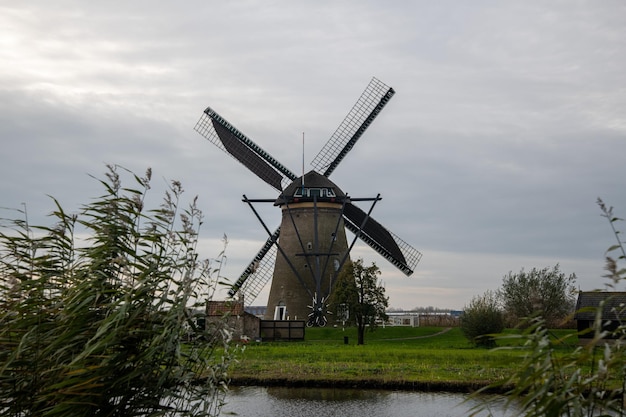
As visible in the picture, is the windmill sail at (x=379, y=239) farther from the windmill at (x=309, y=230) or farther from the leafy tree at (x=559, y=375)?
the leafy tree at (x=559, y=375)

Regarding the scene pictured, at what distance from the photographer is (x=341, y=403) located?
17.1 meters

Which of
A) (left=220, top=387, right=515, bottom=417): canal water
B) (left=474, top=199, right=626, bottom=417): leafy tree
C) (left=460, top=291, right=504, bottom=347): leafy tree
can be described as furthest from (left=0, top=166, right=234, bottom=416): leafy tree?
(left=460, top=291, right=504, bottom=347): leafy tree

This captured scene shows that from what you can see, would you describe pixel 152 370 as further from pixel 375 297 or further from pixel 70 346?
pixel 375 297

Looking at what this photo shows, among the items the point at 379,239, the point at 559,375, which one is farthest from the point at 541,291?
the point at 559,375

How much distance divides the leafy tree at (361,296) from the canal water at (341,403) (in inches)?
752

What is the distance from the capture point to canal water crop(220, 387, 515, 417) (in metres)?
15.7

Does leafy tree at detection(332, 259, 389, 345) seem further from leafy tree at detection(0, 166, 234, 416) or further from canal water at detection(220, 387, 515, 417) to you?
leafy tree at detection(0, 166, 234, 416)

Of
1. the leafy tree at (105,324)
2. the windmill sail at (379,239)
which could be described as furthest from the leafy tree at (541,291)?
the leafy tree at (105,324)

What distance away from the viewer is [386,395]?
1838cm

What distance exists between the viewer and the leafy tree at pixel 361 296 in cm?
3844

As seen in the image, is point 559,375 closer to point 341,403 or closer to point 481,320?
point 341,403

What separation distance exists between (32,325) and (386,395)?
40.2ft

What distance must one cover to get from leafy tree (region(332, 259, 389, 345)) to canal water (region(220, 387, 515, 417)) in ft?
62.7

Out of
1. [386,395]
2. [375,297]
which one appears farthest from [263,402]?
[375,297]
